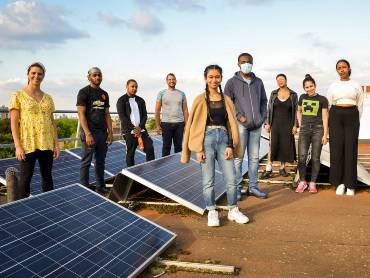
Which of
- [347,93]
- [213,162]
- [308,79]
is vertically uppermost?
[308,79]

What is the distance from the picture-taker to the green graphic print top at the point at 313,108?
654cm

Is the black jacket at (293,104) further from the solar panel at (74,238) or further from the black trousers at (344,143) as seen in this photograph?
the solar panel at (74,238)

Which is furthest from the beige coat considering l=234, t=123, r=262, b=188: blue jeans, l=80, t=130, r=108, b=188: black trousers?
l=80, t=130, r=108, b=188: black trousers

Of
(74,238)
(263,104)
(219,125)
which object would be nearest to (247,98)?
(263,104)

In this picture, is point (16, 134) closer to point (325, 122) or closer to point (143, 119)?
point (143, 119)

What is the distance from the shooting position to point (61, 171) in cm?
664

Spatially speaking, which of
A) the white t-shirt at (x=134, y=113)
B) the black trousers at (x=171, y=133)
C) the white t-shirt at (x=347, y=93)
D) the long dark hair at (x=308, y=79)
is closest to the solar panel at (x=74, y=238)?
the white t-shirt at (x=134, y=113)

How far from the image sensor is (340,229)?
4.45 metres

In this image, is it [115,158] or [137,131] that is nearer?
[137,131]

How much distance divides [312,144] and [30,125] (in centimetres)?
461

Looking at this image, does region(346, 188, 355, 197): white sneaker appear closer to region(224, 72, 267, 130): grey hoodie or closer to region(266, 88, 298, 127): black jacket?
region(266, 88, 298, 127): black jacket

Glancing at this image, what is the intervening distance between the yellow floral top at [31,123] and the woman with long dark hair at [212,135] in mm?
1647

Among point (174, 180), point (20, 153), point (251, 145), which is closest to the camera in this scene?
point (20, 153)

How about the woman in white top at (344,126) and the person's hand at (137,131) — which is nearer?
the woman in white top at (344,126)
